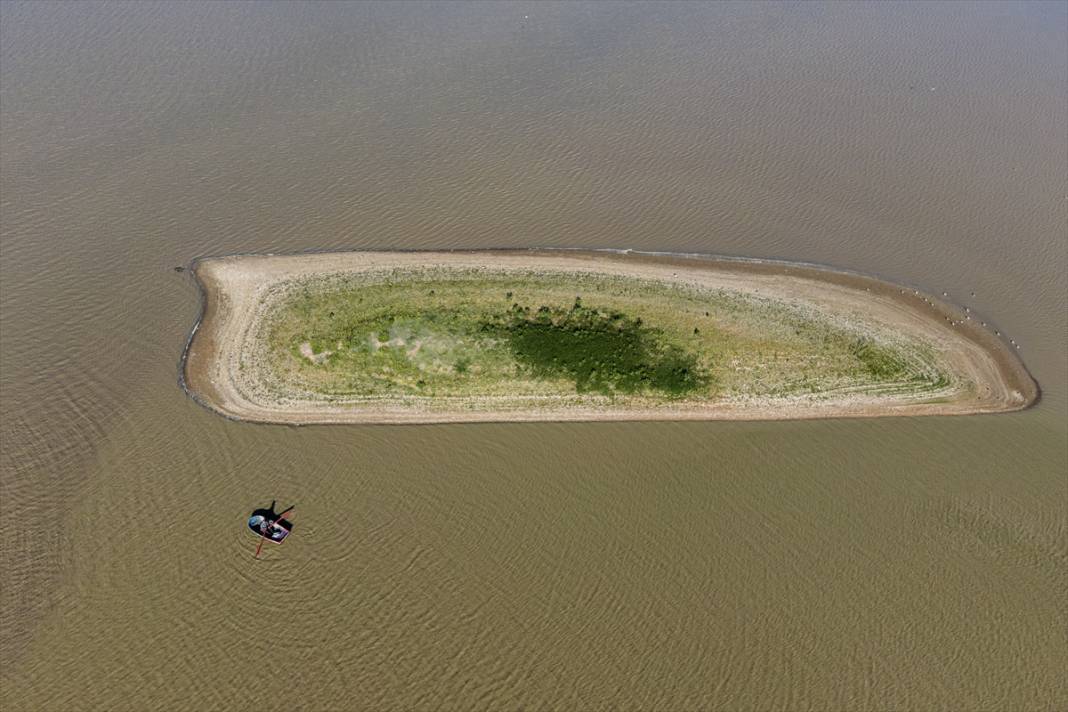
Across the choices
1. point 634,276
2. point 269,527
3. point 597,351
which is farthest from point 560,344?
point 269,527

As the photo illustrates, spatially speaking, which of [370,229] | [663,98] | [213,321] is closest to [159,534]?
[213,321]

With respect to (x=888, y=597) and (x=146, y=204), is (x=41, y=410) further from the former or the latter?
(x=888, y=597)

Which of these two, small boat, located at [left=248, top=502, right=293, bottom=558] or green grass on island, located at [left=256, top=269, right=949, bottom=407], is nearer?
small boat, located at [left=248, top=502, right=293, bottom=558]

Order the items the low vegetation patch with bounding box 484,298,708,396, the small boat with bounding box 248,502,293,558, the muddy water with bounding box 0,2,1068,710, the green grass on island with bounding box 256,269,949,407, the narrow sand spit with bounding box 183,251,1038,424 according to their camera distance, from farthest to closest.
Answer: the low vegetation patch with bounding box 484,298,708,396, the green grass on island with bounding box 256,269,949,407, the narrow sand spit with bounding box 183,251,1038,424, the small boat with bounding box 248,502,293,558, the muddy water with bounding box 0,2,1068,710

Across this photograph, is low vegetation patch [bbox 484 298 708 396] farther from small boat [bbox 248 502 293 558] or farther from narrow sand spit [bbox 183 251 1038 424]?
small boat [bbox 248 502 293 558]

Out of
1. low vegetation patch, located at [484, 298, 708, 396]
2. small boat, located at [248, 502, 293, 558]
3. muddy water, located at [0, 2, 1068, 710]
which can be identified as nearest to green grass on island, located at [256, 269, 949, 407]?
low vegetation patch, located at [484, 298, 708, 396]
